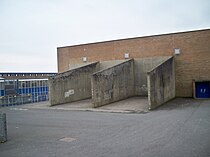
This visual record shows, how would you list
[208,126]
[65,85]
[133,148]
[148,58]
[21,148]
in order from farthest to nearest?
[148,58]
[65,85]
[208,126]
[21,148]
[133,148]

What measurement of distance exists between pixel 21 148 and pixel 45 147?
0.85 m

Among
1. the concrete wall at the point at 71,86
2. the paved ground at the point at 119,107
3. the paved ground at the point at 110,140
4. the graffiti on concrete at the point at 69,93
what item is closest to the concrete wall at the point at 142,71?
the paved ground at the point at 119,107

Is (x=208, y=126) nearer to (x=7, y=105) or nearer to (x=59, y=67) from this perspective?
(x=7, y=105)

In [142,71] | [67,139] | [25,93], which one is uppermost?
[142,71]

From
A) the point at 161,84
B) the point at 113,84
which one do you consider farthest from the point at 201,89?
the point at 113,84

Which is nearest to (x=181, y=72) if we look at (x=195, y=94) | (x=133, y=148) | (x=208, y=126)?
(x=195, y=94)

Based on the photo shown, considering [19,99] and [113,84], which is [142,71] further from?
[19,99]

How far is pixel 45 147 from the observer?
26.2 feet

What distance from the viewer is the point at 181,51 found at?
23953 mm

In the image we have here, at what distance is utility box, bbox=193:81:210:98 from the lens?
23234 millimetres

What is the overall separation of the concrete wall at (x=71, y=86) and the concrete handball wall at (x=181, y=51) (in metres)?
3.68

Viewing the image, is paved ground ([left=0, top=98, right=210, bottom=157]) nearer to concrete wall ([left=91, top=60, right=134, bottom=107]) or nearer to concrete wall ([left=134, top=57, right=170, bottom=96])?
concrete wall ([left=91, top=60, right=134, bottom=107])

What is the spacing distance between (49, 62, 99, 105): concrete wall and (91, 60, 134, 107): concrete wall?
184 inches

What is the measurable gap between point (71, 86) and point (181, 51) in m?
12.2
